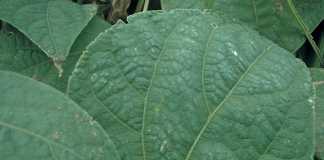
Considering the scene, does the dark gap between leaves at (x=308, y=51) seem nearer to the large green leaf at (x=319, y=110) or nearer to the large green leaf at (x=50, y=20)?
the large green leaf at (x=319, y=110)

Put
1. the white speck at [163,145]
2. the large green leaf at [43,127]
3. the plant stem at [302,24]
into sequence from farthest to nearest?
the plant stem at [302,24] < the white speck at [163,145] < the large green leaf at [43,127]

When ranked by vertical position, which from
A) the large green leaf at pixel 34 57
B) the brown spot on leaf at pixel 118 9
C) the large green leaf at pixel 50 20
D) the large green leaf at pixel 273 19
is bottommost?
the large green leaf at pixel 34 57

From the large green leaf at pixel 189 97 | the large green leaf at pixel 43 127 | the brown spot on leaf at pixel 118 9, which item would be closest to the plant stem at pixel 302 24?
the large green leaf at pixel 189 97

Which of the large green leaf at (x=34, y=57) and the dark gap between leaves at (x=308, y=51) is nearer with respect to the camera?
the large green leaf at (x=34, y=57)

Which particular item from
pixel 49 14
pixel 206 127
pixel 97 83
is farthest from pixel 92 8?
pixel 206 127

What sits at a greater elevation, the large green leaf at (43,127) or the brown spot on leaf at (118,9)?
the large green leaf at (43,127)
